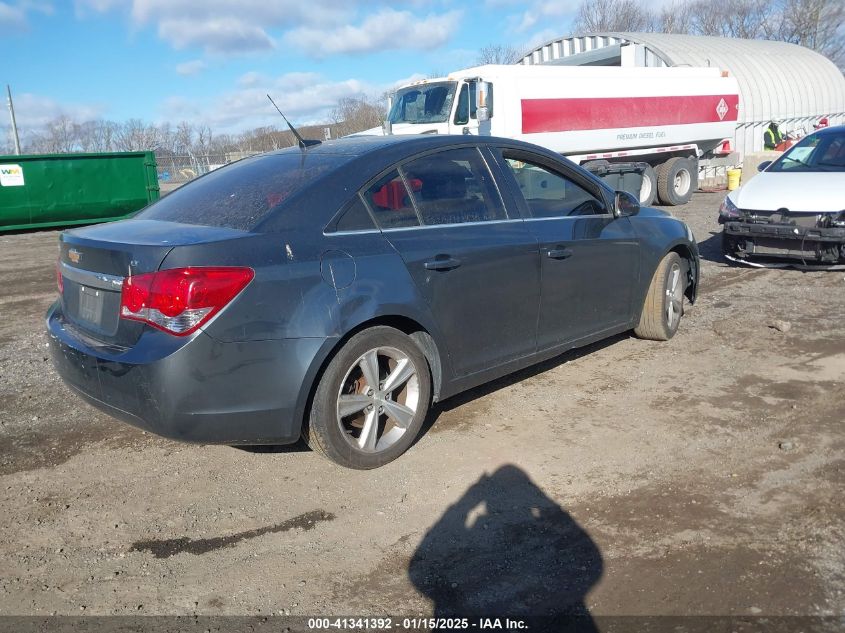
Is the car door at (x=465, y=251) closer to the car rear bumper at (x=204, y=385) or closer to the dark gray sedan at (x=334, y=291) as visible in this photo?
the dark gray sedan at (x=334, y=291)

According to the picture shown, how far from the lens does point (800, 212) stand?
26.0 ft

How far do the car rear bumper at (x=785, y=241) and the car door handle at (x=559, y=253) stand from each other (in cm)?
439

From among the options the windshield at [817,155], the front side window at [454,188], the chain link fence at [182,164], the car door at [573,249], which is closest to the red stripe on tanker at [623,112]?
the windshield at [817,155]

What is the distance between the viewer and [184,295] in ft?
10.6

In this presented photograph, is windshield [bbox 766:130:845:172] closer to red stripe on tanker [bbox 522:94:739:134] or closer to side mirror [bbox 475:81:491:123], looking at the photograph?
side mirror [bbox 475:81:491:123]

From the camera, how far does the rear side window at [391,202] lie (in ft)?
12.9

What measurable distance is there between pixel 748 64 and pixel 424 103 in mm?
16342

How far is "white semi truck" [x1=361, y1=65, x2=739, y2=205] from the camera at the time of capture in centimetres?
1352

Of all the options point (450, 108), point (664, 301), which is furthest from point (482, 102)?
point (664, 301)

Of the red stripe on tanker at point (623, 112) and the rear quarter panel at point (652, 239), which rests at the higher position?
the red stripe on tanker at point (623, 112)

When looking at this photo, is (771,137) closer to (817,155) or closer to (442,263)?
(817,155)

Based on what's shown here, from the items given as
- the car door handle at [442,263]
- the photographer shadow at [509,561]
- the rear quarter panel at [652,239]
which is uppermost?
the car door handle at [442,263]

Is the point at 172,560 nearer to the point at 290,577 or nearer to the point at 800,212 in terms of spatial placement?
the point at 290,577

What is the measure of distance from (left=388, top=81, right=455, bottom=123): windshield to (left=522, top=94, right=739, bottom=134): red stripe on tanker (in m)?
1.52
